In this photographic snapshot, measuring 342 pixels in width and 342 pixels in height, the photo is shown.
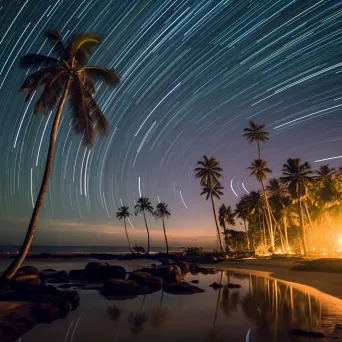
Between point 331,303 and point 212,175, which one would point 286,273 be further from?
point 212,175

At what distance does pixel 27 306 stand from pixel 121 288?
7.72m

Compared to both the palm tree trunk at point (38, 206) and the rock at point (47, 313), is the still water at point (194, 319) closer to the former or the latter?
the rock at point (47, 313)

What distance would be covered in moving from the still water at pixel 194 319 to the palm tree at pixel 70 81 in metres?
8.56

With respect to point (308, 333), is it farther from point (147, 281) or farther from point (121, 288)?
point (147, 281)

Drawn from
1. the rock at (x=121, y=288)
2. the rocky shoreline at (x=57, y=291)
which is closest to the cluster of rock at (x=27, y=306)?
the rocky shoreline at (x=57, y=291)

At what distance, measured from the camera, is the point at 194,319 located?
46.0 feet

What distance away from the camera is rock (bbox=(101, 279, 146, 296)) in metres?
21.0

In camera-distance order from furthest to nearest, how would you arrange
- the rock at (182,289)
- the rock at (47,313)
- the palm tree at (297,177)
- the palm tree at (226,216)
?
the palm tree at (226,216) < the palm tree at (297,177) < the rock at (182,289) < the rock at (47,313)

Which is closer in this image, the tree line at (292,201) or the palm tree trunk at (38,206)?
the palm tree trunk at (38,206)

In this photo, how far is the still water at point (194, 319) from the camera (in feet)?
37.0

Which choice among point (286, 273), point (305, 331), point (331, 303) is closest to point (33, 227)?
point (305, 331)

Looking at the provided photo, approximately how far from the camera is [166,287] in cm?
2341

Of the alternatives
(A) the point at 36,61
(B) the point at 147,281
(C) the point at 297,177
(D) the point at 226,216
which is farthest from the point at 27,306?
(D) the point at 226,216

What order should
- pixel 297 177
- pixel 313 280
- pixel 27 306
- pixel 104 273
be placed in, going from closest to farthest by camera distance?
pixel 27 306 < pixel 313 280 < pixel 104 273 < pixel 297 177
